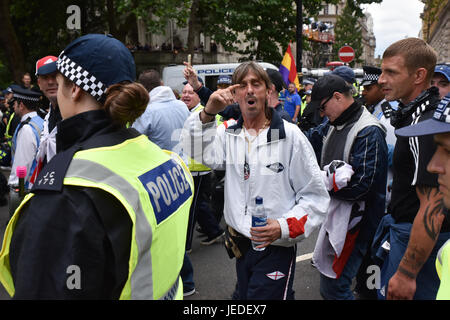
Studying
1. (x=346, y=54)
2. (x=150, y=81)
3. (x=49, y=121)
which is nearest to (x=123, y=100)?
(x=49, y=121)

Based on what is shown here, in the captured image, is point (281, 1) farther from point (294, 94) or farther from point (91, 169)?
point (91, 169)

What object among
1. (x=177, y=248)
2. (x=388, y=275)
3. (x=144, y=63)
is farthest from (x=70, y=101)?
(x=144, y=63)

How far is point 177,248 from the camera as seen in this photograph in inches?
71.2

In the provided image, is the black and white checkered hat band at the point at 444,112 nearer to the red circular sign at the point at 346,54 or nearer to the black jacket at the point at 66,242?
the black jacket at the point at 66,242

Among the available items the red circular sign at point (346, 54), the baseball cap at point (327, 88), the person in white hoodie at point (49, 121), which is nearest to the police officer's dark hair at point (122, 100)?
the person in white hoodie at point (49, 121)

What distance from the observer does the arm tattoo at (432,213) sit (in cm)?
213

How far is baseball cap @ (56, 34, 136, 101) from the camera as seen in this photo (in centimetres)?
163

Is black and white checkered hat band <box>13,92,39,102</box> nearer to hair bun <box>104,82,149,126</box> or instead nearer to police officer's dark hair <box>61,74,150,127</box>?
police officer's dark hair <box>61,74,150,127</box>

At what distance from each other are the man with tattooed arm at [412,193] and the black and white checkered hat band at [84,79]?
1.61m

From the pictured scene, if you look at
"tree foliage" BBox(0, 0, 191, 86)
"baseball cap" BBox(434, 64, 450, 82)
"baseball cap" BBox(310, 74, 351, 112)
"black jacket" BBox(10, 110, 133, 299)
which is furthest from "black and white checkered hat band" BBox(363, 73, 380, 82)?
"tree foliage" BBox(0, 0, 191, 86)

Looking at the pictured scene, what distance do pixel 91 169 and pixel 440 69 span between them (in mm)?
3875

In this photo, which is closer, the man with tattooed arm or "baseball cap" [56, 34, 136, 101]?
"baseball cap" [56, 34, 136, 101]

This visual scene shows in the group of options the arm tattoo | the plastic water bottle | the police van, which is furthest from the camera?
the police van
